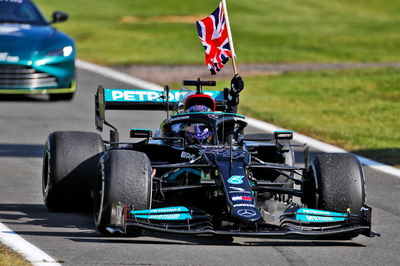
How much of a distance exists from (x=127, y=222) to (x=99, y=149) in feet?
5.92

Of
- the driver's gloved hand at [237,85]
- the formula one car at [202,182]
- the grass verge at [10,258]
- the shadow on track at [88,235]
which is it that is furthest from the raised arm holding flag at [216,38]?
the grass verge at [10,258]

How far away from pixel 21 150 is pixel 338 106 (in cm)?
741

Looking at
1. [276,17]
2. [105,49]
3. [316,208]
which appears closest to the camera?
[316,208]

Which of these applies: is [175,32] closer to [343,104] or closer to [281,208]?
[343,104]

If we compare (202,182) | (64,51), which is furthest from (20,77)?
(202,182)

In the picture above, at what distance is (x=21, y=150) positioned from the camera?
1491 centimetres

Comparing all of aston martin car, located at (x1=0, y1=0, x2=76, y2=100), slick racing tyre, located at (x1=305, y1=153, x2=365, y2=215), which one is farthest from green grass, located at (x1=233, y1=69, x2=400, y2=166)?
slick racing tyre, located at (x1=305, y1=153, x2=365, y2=215)

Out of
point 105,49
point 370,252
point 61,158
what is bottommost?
point 370,252

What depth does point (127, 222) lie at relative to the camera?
8961 mm

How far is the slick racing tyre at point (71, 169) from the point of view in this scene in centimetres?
1051

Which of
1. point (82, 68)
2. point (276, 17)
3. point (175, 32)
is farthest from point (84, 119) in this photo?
point (276, 17)

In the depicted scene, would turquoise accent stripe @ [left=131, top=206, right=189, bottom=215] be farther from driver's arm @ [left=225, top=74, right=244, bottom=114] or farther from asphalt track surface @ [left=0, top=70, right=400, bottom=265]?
driver's arm @ [left=225, top=74, right=244, bottom=114]

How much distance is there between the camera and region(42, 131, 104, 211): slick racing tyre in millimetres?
10508

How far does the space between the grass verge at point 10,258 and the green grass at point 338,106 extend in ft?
23.4
